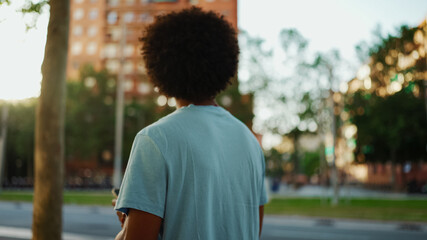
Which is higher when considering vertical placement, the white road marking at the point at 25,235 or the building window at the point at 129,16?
the building window at the point at 129,16

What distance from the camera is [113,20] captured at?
58.7m

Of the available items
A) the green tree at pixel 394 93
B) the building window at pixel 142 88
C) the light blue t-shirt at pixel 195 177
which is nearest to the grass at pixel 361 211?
the green tree at pixel 394 93

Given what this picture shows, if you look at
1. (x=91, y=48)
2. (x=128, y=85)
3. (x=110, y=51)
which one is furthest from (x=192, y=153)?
(x=91, y=48)

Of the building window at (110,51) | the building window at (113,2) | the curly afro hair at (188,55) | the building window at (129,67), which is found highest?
the building window at (113,2)

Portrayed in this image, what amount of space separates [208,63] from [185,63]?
3.7 inches

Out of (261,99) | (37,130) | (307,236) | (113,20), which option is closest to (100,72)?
(113,20)

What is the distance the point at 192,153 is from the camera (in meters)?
1.38

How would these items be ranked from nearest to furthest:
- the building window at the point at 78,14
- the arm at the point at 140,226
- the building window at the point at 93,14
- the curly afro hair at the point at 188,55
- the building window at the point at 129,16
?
the arm at the point at 140,226
the curly afro hair at the point at 188,55
the building window at the point at 129,16
the building window at the point at 93,14
the building window at the point at 78,14

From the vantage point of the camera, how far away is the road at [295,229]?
9.52m

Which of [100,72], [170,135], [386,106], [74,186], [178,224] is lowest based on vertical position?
[74,186]

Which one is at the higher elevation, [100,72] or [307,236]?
[100,72]

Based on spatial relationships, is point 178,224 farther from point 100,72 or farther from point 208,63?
point 100,72

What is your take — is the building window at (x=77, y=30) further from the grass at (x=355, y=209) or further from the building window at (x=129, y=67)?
the grass at (x=355, y=209)

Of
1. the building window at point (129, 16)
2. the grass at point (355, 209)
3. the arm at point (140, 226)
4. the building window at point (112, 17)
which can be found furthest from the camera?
the building window at point (129, 16)
